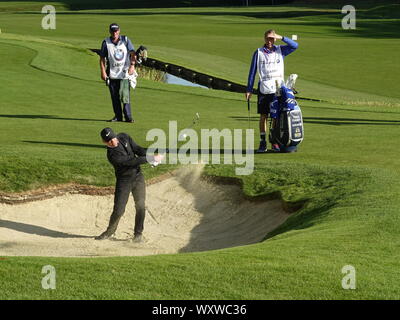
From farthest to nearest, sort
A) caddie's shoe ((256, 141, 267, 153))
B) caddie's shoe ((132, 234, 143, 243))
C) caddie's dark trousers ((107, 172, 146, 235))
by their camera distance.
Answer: caddie's shoe ((256, 141, 267, 153)) < caddie's shoe ((132, 234, 143, 243)) < caddie's dark trousers ((107, 172, 146, 235))

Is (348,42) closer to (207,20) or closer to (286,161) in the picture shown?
(207,20)


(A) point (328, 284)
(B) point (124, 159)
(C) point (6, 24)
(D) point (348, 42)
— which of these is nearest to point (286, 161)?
(B) point (124, 159)

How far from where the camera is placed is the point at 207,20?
79.8 m

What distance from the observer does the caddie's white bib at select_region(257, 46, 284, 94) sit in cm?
1752

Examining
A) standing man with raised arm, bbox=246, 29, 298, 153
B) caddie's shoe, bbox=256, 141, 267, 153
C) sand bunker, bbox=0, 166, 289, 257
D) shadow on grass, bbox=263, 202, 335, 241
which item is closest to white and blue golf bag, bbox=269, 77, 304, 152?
standing man with raised arm, bbox=246, 29, 298, 153

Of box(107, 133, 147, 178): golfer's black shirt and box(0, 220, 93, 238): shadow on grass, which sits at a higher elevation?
box(107, 133, 147, 178): golfer's black shirt

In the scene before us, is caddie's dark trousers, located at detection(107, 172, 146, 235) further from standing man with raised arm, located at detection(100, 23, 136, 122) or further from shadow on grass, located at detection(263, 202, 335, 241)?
standing man with raised arm, located at detection(100, 23, 136, 122)

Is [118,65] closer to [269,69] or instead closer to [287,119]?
[269,69]

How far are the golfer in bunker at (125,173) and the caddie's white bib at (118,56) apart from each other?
829 centimetres

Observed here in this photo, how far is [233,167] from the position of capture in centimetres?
1598

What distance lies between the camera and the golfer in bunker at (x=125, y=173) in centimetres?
1304

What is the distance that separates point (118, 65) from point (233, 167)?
6.57 meters

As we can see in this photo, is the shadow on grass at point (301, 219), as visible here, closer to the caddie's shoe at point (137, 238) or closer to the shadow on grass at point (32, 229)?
the caddie's shoe at point (137, 238)
